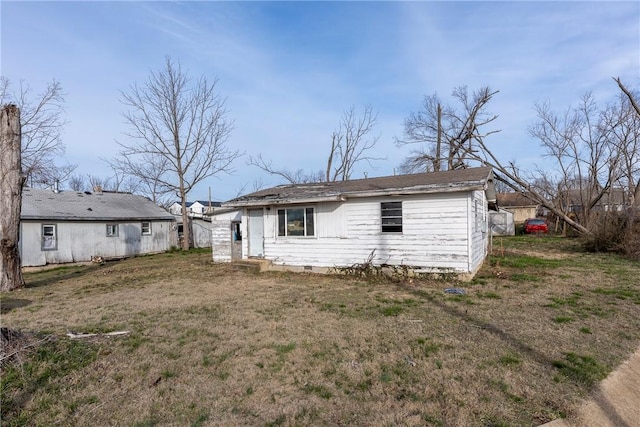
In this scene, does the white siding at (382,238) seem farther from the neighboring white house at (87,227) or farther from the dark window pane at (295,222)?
the neighboring white house at (87,227)

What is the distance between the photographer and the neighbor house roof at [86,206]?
1841cm

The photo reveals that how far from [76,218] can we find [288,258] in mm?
13518

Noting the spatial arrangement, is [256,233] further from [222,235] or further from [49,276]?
[49,276]

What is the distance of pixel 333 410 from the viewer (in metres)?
3.55

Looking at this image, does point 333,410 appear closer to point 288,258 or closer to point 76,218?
point 288,258

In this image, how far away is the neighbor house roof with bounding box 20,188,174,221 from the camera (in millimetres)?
18406

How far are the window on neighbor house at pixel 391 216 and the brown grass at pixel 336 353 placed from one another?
6.74 ft

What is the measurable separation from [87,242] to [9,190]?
924 centimetres

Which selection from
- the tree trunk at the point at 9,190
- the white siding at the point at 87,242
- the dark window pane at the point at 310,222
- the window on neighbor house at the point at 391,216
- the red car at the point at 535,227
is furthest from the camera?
the red car at the point at 535,227

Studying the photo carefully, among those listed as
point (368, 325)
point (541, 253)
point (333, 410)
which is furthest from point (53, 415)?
point (541, 253)

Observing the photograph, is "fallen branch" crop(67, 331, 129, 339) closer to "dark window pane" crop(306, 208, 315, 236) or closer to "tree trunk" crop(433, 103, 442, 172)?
"dark window pane" crop(306, 208, 315, 236)

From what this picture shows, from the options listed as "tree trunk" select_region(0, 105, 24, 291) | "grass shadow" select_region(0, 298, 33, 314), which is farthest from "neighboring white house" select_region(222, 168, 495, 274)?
"grass shadow" select_region(0, 298, 33, 314)

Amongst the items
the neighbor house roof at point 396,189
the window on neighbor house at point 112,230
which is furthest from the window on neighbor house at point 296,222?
the window on neighbor house at point 112,230

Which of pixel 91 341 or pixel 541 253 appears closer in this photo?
pixel 91 341
